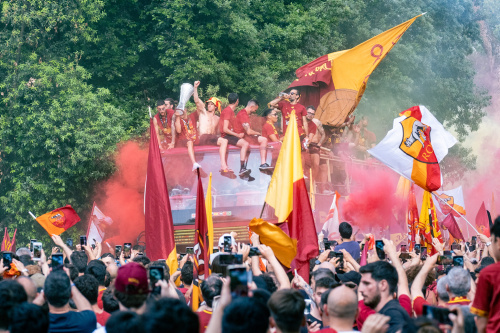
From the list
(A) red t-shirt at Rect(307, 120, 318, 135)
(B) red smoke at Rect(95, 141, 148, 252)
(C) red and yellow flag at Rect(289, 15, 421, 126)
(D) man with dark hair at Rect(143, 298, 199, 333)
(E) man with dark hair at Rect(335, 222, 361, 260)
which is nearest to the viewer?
(D) man with dark hair at Rect(143, 298, 199, 333)

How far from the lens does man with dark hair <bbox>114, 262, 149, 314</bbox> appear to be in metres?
4.54

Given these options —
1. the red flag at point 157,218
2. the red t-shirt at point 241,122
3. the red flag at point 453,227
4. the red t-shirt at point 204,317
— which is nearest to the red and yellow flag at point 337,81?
the red t-shirt at point 241,122

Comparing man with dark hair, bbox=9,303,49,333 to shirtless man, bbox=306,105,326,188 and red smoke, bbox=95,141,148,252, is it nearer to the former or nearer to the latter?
shirtless man, bbox=306,105,326,188

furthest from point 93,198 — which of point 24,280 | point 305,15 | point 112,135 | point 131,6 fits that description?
point 24,280

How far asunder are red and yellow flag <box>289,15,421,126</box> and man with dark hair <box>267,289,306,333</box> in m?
14.8

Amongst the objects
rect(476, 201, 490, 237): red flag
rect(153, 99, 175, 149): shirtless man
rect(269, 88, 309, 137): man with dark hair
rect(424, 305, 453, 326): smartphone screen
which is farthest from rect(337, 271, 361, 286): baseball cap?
rect(476, 201, 490, 237): red flag

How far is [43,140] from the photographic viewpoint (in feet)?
67.2

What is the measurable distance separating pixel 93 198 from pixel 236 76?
6909mm

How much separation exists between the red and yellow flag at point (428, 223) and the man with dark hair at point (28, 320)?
9.62 meters

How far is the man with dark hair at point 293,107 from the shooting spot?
1919cm

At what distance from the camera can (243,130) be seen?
59.6 feet

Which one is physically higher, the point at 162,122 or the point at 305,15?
the point at 305,15

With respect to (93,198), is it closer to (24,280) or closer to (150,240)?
(150,240)

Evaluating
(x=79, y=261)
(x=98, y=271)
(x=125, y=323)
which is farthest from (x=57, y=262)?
(x=125, y=323)
